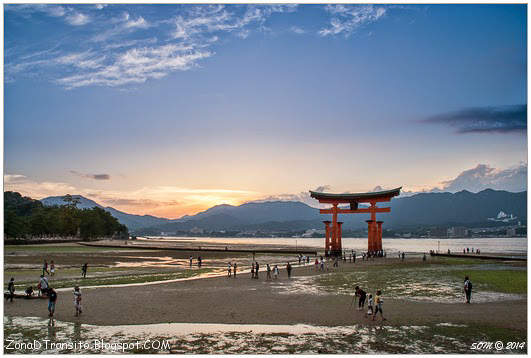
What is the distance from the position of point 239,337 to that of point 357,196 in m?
54.1

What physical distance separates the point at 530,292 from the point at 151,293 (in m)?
20.2

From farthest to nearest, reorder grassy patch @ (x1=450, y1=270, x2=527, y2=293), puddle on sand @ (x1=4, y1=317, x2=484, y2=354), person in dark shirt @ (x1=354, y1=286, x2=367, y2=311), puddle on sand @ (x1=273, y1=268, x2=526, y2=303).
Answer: grassy patch @ (x1=450, y1=270, x2=527, y2=293), puddle on sand @ (x1=273, y1=268, x2=526, y2=303), person in dark shirt @ (x1=354, y1=286, x2=367, y2=311), puddle on sand @ (x1=4, y1=317, x2=484, y2=354)

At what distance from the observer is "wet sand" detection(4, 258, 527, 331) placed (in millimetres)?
17797

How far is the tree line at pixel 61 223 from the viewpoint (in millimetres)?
92238

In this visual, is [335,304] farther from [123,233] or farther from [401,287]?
[123,233]

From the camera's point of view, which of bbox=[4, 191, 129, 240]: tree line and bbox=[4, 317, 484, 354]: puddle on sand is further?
bbox=[4, 191, 129, 240]: tree line

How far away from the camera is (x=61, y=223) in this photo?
4535 inches

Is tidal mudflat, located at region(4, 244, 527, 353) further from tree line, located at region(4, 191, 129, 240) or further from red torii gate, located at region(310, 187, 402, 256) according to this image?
tree line, located at region(4, 191, 129, 240)

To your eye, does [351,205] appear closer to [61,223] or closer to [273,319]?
[273,319]

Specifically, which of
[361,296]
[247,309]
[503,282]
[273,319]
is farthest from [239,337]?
[503,282]

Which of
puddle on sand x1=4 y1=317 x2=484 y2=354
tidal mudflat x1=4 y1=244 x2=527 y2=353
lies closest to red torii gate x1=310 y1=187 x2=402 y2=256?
tidal mudflat x1=4 y1=244 x2=527 y2=353

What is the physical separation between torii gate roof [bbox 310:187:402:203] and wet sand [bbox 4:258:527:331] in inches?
1655

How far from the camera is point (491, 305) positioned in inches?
846

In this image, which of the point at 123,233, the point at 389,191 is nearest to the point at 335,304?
the point at 389,191
